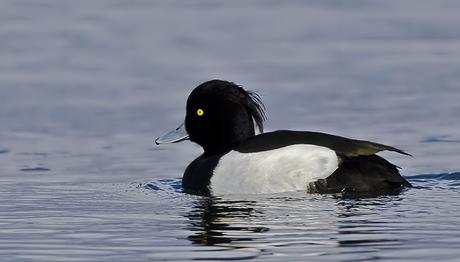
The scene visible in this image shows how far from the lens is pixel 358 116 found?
1327cm

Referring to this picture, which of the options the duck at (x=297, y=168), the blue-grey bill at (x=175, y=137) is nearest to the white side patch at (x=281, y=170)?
the duck at (x=297, y=168)

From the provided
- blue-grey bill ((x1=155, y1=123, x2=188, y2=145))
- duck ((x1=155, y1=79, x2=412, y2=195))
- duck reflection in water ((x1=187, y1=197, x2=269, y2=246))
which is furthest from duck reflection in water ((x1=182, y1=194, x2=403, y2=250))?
blue-grey bill ((x1=155, y1=123, x2=188, y2=145))

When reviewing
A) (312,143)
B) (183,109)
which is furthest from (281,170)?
(183,109)

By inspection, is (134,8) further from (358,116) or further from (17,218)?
(17,218)

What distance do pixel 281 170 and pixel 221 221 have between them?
127 centimetres

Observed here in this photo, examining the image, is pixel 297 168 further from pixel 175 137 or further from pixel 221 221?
pixel 175 137

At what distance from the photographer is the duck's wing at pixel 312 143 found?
1009 cm

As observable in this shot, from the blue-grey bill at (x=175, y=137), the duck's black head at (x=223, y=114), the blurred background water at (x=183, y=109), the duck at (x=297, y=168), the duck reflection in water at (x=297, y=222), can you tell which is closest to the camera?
the duck reflection in water at (x=297, y=222)

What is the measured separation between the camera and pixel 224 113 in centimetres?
1101

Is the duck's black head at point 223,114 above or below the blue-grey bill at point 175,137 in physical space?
above

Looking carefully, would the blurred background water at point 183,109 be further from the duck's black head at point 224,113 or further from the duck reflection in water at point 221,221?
the duck's black head at point 224,113

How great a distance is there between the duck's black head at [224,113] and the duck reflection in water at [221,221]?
0.90m

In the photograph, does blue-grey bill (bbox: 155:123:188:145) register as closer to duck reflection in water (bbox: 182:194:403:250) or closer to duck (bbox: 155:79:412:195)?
duck (bbox: 155:79:412:195)

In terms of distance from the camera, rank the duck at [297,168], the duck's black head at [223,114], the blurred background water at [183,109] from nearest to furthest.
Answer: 1. the blurred background water at [183,109]
2. the duck at [297,168]
3. the duck's black head at [223,114]
